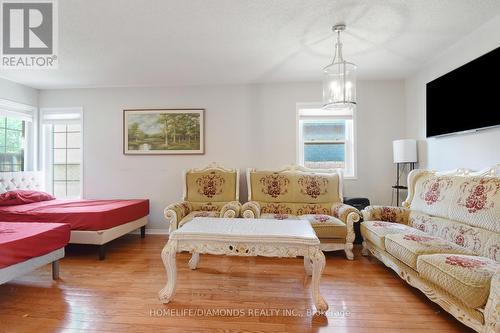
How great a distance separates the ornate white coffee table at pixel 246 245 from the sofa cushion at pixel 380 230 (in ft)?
3.09

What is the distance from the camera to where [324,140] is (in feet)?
13.5

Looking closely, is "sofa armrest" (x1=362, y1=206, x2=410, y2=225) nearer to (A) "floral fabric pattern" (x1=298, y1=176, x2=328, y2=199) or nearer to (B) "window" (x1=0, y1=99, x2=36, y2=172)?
(A) "floral fabric pattern" (x1=298, y1=176, x2=328, y2=199)

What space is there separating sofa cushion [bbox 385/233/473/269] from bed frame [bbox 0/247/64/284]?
320 centimetres

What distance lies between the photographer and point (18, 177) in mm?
3846

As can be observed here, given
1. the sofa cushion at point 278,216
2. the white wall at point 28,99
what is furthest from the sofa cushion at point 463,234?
the white wall at point 28,99

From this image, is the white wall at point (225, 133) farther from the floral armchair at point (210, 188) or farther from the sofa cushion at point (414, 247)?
the sofa cushion at point (414, 247)

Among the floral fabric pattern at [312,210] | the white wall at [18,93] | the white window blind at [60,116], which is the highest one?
the white wall at [18,93]

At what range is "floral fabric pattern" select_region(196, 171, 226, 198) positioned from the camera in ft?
12.4

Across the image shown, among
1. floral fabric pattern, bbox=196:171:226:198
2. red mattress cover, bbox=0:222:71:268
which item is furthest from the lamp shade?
red mattress cover, bbox=0:222:71:268

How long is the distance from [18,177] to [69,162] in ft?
2.34

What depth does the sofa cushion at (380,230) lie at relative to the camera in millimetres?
2523

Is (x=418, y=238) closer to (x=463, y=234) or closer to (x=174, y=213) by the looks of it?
(x=463, y=234)

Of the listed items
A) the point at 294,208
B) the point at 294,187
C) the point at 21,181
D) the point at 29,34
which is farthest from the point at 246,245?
the point at 21,181

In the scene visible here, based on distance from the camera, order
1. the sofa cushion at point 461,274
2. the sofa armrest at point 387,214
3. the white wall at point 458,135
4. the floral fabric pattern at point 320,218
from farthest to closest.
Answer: the floral fabric pattern at point 320,218, the sofa armrest at point 387,214, the white wall at point 458,135, the sofa cushion at point 461,274
